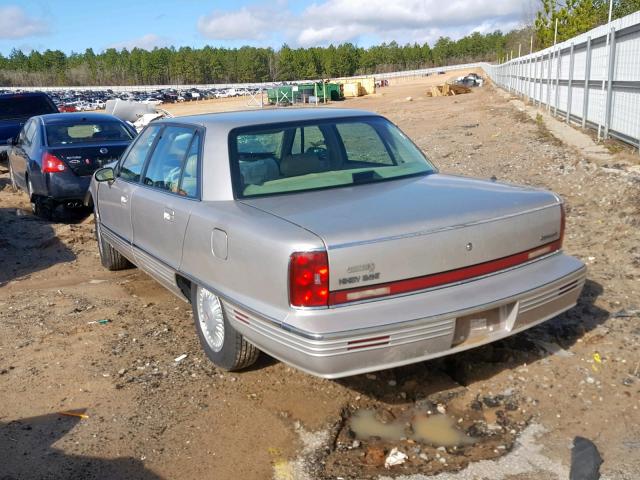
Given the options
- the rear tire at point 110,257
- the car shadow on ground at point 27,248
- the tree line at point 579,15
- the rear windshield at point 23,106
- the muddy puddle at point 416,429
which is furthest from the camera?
the tree line at point 579,15

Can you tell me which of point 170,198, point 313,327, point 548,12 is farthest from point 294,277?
point 548,12

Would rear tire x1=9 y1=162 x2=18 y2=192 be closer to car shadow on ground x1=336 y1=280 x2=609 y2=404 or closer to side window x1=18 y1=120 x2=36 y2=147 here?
side window x1=18 y1=120 x2=36 y2=147

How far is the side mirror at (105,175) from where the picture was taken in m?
5.83

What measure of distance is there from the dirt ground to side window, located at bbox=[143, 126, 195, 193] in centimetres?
116

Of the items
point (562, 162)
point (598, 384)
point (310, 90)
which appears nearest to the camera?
point (598, 384)

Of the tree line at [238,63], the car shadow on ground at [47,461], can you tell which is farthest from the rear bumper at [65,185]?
the tree line at [238,63]

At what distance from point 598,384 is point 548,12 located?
45.6 m

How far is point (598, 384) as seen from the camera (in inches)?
151

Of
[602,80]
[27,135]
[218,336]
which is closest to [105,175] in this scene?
[218,336]

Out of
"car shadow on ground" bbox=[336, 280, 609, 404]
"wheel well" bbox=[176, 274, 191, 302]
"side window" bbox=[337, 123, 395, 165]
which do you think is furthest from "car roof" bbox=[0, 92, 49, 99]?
"car shadow on ground" bbox=[336, 280, 609, 404]

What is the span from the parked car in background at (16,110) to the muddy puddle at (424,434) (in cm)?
1218

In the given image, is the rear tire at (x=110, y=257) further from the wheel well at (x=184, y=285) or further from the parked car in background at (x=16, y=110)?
the parked car in background at (x=16, y=110)

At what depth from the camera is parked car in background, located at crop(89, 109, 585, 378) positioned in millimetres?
3180

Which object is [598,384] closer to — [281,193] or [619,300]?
[619,300]
